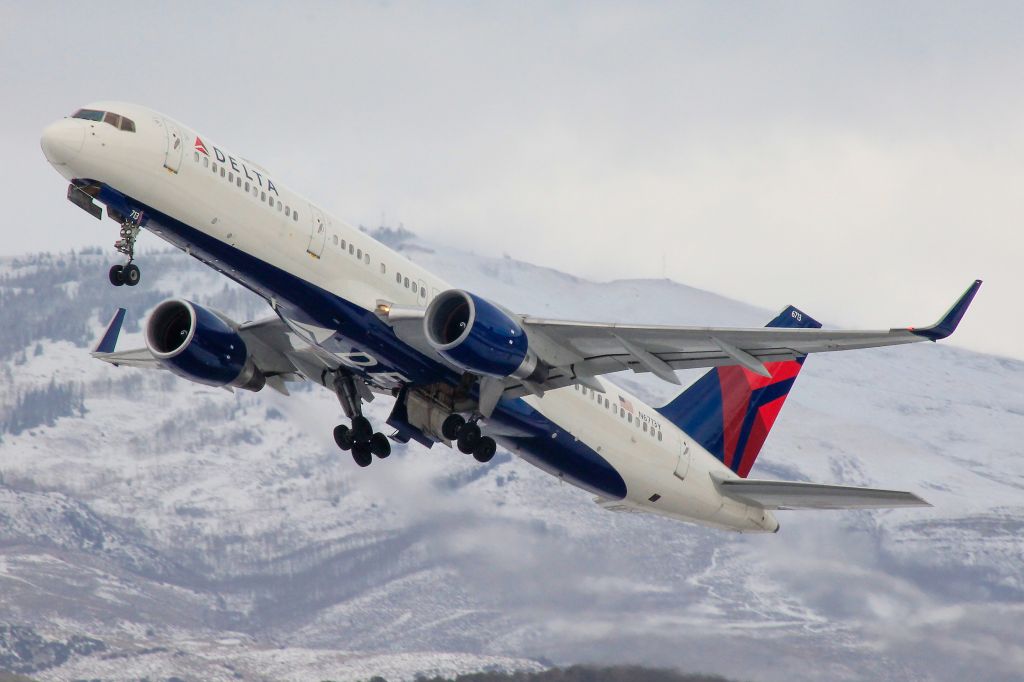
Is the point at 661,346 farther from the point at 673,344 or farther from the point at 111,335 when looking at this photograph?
the point at 111,335

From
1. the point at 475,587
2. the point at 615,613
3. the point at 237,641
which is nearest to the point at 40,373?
the point at 237,641

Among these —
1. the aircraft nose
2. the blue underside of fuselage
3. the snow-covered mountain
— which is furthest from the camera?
the snow-covered mountain

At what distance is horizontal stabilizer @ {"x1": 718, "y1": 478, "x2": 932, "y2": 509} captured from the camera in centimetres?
3325

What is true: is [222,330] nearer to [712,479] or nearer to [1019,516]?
[712,479]

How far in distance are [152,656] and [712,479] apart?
46.3 metres

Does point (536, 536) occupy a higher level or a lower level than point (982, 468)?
lower

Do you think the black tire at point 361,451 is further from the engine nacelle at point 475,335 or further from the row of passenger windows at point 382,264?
the engine nacelle at point 475,335

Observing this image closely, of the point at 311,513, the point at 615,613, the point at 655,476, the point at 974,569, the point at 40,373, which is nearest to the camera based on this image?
the point at 655,476

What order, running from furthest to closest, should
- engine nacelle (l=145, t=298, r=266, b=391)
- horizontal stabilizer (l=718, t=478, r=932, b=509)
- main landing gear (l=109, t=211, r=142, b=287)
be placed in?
engine nacelle (l=145, t=298, r=266, b=391) → horizontal stabilizer (l=718, t=478, r=932, b=509) → main landing gear (l=109, t=211, r=142, b=287)

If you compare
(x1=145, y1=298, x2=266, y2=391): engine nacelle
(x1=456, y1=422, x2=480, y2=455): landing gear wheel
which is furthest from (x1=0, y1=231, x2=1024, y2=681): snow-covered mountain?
(x1=145, y1=298, x2=266, y2=391): engine nacelle

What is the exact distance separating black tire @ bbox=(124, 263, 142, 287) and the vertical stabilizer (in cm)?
1476

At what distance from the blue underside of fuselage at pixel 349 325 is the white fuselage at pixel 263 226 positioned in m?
0.07

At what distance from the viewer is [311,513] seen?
118500mm

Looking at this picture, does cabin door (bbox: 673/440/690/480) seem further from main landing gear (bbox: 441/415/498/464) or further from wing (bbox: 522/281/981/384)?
wing (bbox: 522/281/981/384)
